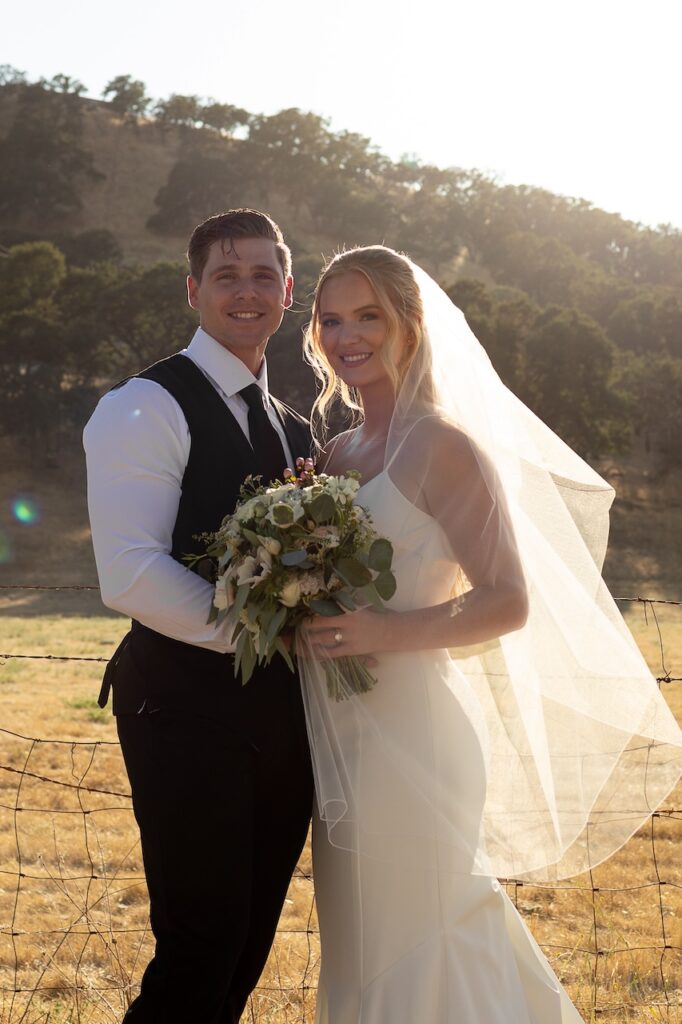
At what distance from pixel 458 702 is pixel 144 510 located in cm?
105

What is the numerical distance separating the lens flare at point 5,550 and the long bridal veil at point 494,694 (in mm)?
24397

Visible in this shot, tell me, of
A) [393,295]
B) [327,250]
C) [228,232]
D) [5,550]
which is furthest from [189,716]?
[327,250]

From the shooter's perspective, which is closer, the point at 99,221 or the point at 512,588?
the point at 512,588

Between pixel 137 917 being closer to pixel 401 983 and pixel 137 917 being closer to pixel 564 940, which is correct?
pixel 564 940

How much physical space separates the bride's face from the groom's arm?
610 millimetres

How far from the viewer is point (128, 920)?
→ 18.7 ft

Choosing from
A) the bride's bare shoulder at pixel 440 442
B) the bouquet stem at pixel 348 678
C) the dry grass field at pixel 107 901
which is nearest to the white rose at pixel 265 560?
the bouquet stem at pixel 348 678

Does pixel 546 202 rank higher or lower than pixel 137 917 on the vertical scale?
higher

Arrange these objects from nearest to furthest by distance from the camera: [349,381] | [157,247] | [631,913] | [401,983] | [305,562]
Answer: [305,562], [401,983], [349,381], [631,913], [157,247]

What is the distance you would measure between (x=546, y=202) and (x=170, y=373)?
70607mm

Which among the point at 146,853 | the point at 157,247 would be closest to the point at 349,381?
the point at 146,853

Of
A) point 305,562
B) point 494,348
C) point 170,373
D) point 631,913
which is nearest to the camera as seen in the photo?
point 305,562

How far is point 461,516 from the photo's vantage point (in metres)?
2.99

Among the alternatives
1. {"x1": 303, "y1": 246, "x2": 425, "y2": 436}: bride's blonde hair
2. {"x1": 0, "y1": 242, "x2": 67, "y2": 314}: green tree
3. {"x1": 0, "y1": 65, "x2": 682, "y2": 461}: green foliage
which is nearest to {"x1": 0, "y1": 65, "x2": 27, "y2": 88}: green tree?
{"x1": 0, "y1": 65, "x2": 682, "y2": 461}: green foliage
